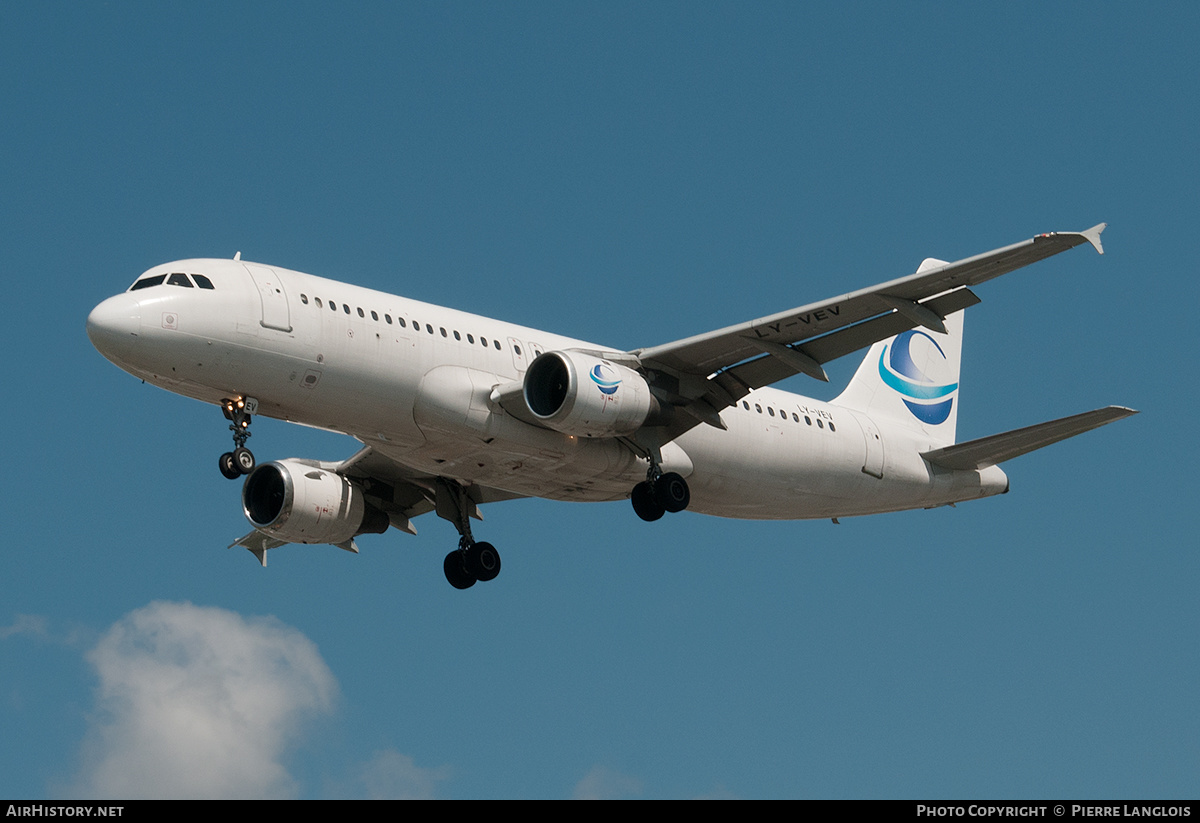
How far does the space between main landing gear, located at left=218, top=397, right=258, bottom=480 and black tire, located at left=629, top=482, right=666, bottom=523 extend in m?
8.24

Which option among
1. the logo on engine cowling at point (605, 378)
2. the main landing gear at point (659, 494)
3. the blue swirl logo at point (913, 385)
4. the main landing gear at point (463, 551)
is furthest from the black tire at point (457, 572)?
the blue swirl logo at point (913, 385)

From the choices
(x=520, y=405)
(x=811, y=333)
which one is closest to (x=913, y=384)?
(x=811, y=333)

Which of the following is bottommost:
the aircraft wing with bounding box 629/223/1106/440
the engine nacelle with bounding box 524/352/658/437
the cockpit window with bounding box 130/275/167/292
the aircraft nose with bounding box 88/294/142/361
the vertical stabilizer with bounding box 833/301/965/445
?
the aircraft nose with bounding box 88/294/142/361

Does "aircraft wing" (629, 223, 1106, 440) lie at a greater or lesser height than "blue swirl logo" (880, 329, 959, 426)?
lesser

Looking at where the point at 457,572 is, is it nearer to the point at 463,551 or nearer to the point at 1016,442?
the point at 463,551

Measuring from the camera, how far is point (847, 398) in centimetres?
3866

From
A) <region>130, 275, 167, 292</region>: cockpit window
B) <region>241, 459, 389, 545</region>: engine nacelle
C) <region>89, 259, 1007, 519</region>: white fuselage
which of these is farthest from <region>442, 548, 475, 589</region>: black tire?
<region>130, 275, 167, 292</region>: cockpit window

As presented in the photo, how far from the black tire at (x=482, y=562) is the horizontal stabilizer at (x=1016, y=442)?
10.8m

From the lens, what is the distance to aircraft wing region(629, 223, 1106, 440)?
2673 centimetres

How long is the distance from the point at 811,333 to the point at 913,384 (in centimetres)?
1201

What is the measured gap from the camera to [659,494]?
102 ft

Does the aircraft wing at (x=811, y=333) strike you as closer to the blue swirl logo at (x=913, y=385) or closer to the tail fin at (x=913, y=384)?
the tail fin at (x=913, y=384)

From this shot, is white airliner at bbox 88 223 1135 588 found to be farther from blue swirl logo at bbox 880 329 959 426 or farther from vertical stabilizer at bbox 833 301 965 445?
blue swirl logo at bbox 880 329 959 426
